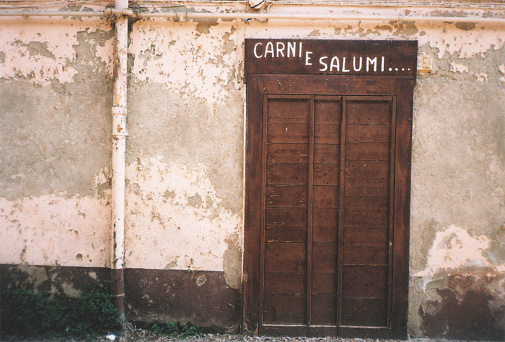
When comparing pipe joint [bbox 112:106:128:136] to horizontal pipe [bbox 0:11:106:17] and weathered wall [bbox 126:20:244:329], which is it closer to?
weathered wall [bbox 126:20:244:329]

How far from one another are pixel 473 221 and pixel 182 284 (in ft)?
9.35

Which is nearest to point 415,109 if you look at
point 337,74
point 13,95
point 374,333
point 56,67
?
point 337,74

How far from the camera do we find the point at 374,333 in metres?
3.47

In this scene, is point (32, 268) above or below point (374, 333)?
above

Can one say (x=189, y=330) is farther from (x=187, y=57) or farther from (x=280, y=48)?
(x=280, y=48)

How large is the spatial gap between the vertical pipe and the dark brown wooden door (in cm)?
120

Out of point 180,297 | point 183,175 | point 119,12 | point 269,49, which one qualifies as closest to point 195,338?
point 180,297

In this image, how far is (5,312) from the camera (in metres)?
3.37

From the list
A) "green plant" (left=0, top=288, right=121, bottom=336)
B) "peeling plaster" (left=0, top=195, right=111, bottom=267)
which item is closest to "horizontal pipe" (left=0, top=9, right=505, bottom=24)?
"peeling plaster" (left=0, top=195, right=111, bottom=267)

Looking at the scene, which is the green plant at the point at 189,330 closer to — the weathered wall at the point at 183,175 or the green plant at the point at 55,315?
the weathered wall at the point at 183,175

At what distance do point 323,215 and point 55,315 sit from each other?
2.70 m

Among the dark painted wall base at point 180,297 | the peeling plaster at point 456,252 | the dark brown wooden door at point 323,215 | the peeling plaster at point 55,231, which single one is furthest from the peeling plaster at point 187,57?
the peeling plaster at point 456,252

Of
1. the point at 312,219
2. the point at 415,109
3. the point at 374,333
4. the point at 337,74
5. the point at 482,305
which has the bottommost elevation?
the point at 374,333

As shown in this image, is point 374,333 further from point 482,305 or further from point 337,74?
point 337,74
